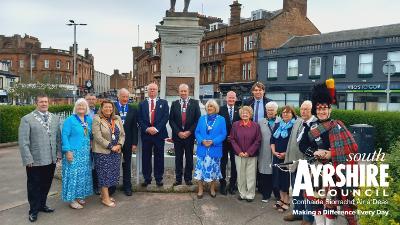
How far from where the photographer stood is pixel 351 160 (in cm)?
439

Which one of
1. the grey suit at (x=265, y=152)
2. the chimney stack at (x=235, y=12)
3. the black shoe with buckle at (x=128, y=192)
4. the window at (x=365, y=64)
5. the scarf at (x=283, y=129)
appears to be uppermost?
the chimney stack at (x=235, y=12)

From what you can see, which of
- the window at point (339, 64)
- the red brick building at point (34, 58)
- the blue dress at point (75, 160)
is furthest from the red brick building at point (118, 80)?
the blue dress at point (75, 160)

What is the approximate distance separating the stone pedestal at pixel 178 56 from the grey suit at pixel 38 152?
392 cm

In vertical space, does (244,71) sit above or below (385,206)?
above

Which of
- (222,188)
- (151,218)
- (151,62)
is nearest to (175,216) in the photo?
(151,218)

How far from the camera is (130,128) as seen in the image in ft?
22.8

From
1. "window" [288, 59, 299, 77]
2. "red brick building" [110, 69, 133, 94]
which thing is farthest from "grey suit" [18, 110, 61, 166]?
"red brick building" [110, 69, 133, 94]

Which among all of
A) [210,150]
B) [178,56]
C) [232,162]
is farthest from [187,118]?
[178,56]

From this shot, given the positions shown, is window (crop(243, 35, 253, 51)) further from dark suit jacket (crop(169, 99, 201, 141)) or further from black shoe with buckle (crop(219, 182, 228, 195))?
black shoe with buckle (crop(219, 182, 228, 195))

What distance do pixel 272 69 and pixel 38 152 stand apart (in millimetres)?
35287

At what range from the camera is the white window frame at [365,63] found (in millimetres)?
30686

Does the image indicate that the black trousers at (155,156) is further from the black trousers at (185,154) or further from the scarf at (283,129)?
the scarf at (283,129)

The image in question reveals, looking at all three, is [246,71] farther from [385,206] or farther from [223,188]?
[385,206]

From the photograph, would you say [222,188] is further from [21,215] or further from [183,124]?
[21,215]
